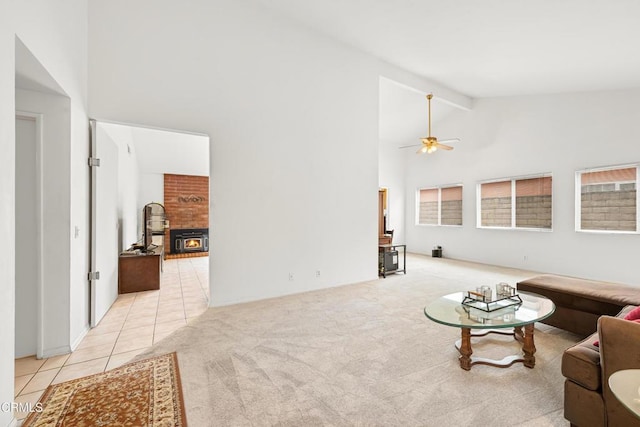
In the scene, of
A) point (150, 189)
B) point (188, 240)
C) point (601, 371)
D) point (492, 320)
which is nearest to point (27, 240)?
point (492, 320)

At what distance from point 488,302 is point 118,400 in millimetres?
2970

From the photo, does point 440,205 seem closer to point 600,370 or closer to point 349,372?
point 349,372

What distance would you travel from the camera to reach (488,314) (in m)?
2.43

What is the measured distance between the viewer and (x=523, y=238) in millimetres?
6496

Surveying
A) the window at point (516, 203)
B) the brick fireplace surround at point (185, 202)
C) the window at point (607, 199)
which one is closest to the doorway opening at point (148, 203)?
the brick fireplace surround at point (185, 202)

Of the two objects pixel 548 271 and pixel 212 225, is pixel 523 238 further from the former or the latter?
pixel 212 225

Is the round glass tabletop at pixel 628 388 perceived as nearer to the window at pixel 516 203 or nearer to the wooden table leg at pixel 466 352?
the wooden table leg at pixel 466 352

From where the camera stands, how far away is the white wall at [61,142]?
5.32 ft

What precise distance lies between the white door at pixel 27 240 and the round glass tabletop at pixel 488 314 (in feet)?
11.4

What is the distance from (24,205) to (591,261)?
8314 mm

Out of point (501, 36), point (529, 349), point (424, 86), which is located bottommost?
point (529, 349)

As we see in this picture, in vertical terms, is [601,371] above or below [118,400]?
above

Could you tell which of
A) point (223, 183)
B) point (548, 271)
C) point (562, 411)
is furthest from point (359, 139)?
point (548, 271)
